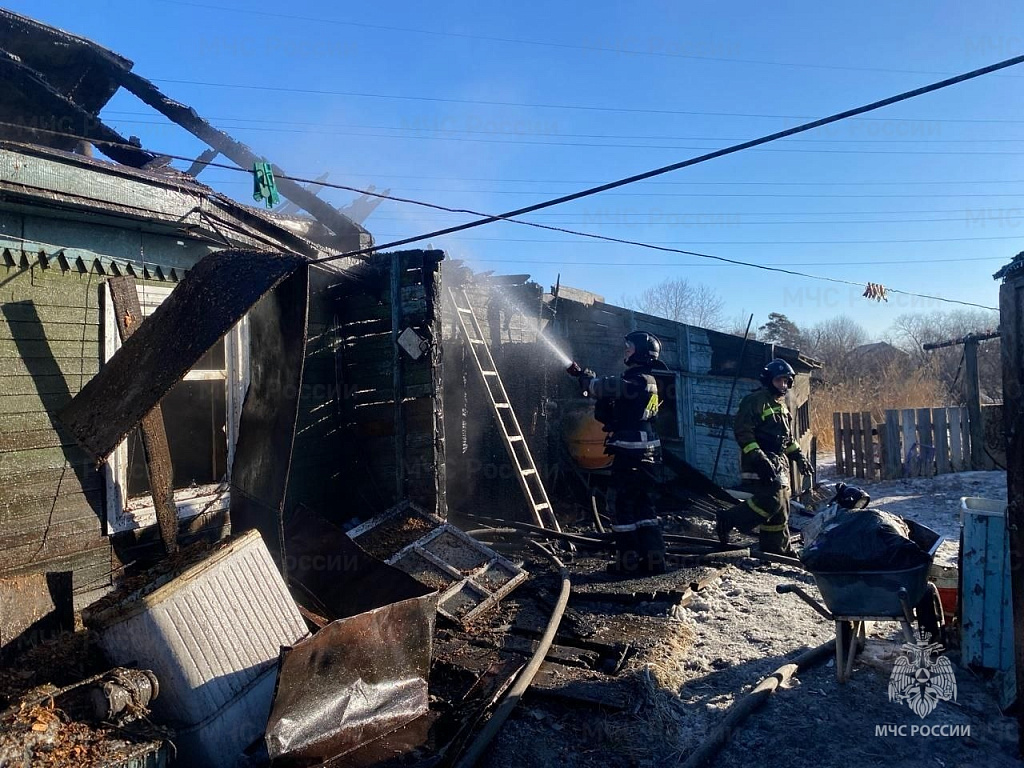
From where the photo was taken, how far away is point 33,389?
4133 mm

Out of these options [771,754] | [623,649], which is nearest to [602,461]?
[623,649]

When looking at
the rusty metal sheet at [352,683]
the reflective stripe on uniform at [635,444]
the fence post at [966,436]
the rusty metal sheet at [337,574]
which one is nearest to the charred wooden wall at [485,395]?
the reflective stripe on uniform at [635,444]

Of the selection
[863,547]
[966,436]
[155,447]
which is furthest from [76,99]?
[966,436]

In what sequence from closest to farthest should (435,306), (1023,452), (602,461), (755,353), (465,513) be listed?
(1023,452)
(435,306)
(465,513)
(602,461)
(755,353)

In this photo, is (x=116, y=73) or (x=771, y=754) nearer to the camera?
(x=771, y=754)

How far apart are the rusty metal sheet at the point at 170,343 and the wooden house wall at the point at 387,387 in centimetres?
292

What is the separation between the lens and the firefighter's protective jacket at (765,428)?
7.04m

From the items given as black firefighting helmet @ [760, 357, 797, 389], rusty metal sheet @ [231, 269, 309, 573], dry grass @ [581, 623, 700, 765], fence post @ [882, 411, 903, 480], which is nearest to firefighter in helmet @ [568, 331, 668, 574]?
black firefighting helmet @ [760, 357, 797, 389]

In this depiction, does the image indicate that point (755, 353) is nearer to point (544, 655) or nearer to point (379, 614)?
point (544, 655)

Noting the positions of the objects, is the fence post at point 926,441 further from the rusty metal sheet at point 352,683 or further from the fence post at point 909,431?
the rusty metal sheet at point 352,683

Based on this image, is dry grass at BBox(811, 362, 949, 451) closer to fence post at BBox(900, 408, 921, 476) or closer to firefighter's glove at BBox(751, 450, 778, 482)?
fence post at BBox(900, 408, 921, 476)

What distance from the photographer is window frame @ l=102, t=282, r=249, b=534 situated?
4.52m

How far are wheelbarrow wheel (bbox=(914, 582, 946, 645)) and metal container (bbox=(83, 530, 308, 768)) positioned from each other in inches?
167

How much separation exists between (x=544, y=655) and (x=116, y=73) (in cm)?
1167
